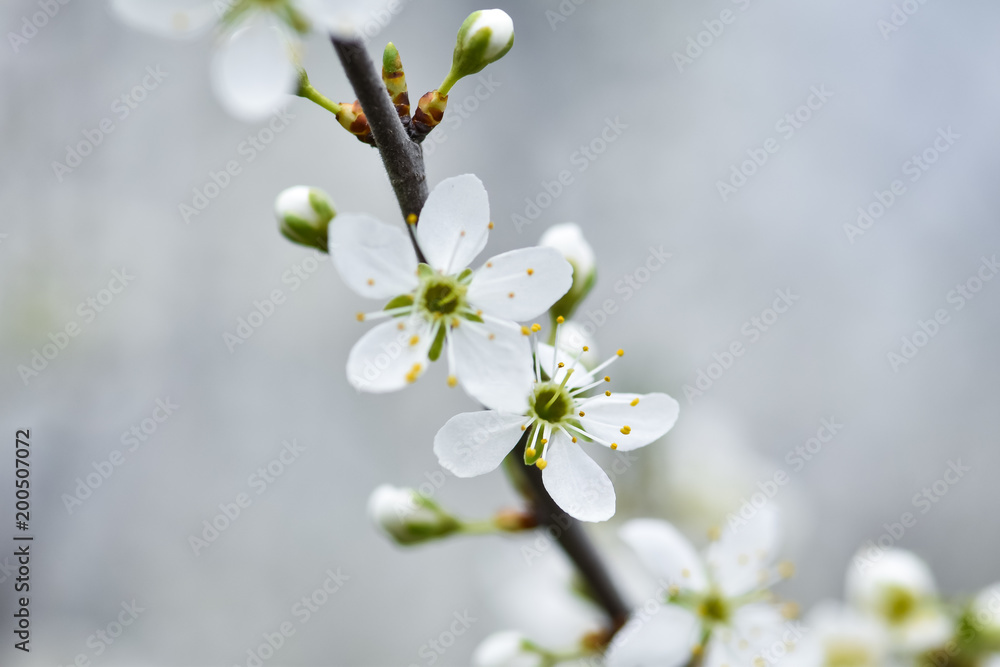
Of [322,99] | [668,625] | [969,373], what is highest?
[322,99]

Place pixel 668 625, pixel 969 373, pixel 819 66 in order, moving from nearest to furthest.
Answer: pixel 668 625
pixel 969 373
pixel 819 66

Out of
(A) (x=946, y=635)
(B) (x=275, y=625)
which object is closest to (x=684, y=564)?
(A) (x=946, y=635)

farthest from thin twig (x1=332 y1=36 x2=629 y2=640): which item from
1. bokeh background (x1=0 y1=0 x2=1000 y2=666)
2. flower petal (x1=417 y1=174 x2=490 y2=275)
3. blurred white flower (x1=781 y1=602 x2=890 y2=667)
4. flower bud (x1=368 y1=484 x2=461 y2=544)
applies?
bokeh background (x1=0 y1=0 x2=1000 y2=666)

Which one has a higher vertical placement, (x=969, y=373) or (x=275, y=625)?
(x=969, y=373)

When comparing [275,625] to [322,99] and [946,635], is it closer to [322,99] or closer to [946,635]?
[946,635]

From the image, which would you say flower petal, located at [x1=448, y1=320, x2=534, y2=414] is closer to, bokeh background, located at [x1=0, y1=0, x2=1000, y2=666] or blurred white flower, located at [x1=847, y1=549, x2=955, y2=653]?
blurred white flower, located at [x1=847, y1=549, x2=955, y2=653]

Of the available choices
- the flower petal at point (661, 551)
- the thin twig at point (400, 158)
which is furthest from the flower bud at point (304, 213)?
the flower petal at point (661, 551)
